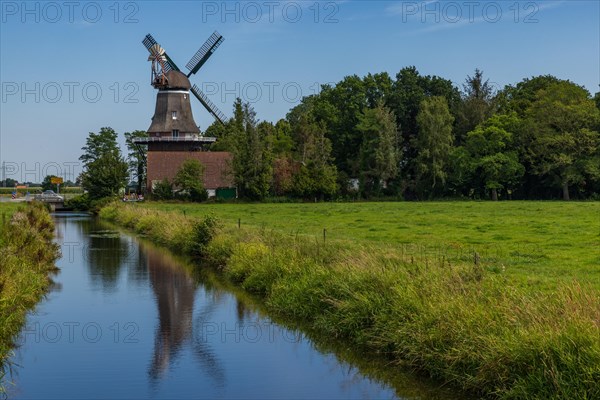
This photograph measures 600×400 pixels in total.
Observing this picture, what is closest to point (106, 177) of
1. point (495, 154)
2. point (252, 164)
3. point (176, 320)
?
point (252, 164)

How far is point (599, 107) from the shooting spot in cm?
8425

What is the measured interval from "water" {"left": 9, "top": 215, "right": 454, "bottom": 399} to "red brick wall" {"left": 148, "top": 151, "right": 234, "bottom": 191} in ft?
201

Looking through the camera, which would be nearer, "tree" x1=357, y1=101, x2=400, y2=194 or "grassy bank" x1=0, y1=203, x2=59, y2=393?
"grassy bank" x1=0, y1=203, x2=59, y2=393

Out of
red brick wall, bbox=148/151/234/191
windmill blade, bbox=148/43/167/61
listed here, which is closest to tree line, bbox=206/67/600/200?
red brick wall, bbox=148/151/234/191

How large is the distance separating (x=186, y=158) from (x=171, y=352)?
72.3 metres

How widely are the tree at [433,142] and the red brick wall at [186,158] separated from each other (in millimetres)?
21898

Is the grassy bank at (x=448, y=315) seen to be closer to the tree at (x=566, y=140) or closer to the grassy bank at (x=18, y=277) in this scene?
the grassy bank at (x=18, y=277)

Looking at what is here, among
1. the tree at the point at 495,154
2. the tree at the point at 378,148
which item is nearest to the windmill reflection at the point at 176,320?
the tree at the point at 378,148

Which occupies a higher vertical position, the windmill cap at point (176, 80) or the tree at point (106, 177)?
the windmill cap at point (176, 80)

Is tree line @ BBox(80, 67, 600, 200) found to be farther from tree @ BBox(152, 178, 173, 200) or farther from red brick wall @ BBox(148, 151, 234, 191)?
red brick wall @ BBox(148, 151, 234, 191)

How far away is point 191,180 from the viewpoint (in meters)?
79.3

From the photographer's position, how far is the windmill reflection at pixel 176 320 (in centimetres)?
1362

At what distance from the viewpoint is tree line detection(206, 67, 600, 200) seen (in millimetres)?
78688

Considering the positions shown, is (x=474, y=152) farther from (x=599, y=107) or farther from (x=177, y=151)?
(x=177, y=151)
